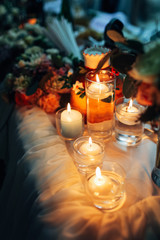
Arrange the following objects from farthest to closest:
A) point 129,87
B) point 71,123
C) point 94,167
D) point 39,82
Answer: point 39,82 < point 71,123 < point 94,167 < point 129,87

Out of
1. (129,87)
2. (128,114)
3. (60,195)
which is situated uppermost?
(129,87)

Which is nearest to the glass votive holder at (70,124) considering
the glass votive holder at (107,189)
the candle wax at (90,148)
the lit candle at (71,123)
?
the lit candle at (71,123)

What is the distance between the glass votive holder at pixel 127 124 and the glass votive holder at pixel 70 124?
0.15 meters

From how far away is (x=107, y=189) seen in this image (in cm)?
64

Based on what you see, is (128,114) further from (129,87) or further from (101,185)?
(101,185)

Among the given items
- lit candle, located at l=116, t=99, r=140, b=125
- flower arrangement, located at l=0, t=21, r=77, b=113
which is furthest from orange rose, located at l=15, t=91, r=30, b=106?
lit candle, located at l=116, t=99, r=140, b=125

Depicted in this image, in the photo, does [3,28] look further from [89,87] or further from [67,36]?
[89,87]

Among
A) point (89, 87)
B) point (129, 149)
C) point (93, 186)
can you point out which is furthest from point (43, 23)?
point (93, 186)

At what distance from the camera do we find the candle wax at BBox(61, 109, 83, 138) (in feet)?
2.87

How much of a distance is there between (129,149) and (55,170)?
0.97 ft

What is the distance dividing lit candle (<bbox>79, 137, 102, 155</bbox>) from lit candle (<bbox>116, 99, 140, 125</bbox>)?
13cm

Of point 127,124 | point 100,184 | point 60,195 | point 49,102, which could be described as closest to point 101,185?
point 100,184

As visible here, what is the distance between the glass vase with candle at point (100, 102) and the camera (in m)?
0.80

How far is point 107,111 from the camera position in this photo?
0.86m
